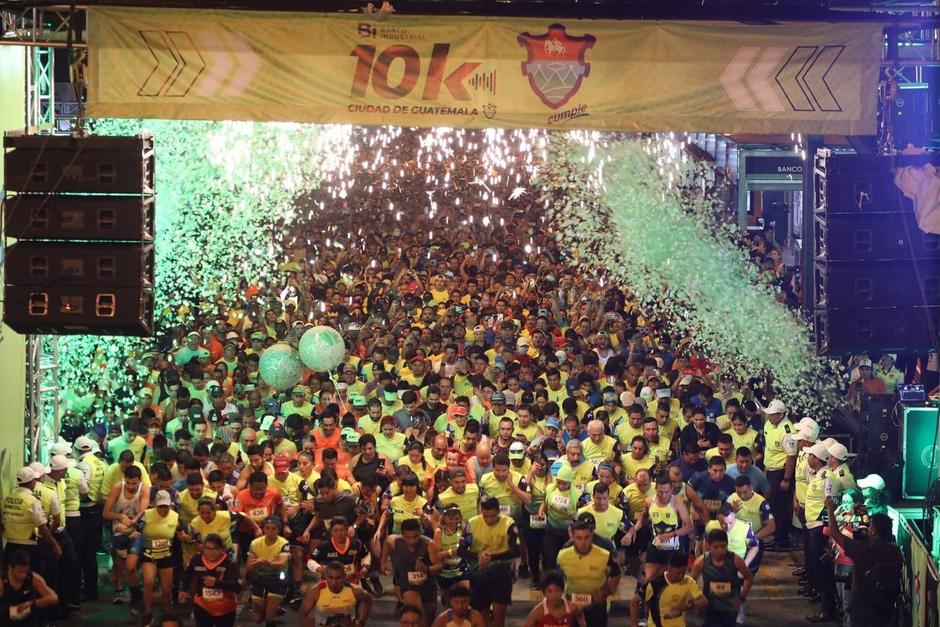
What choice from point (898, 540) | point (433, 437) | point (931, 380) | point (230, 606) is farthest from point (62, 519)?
point (931, 380)

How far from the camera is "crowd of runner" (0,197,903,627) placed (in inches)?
464

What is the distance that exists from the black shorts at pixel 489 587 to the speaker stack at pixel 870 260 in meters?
3.31

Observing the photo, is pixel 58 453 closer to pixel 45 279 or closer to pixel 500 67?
pixel 45 279

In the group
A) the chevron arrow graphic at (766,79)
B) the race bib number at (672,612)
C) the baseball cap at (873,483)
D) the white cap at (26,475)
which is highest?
the chevron arrow graphic at (766,79)

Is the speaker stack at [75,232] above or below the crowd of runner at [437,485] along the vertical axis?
above

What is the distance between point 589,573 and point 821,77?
460cm

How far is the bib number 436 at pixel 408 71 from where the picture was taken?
12148 mm

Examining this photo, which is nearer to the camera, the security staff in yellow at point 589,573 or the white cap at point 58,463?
the security staff in yellow at point 589,573

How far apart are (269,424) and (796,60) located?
270 inches

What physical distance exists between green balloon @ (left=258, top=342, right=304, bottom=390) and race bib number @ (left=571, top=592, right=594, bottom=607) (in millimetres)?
6261

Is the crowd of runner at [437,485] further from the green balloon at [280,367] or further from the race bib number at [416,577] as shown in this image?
the green balloon at [280,367]

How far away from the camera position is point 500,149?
85.9 feet

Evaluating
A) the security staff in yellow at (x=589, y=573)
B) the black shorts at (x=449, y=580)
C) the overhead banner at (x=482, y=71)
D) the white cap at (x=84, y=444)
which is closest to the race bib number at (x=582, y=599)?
the security staff in yellow at (x=589, y=573)

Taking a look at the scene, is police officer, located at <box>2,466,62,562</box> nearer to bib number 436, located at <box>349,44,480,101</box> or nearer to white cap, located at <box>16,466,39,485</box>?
white cap, located at <box>16,466,39,485</box>
